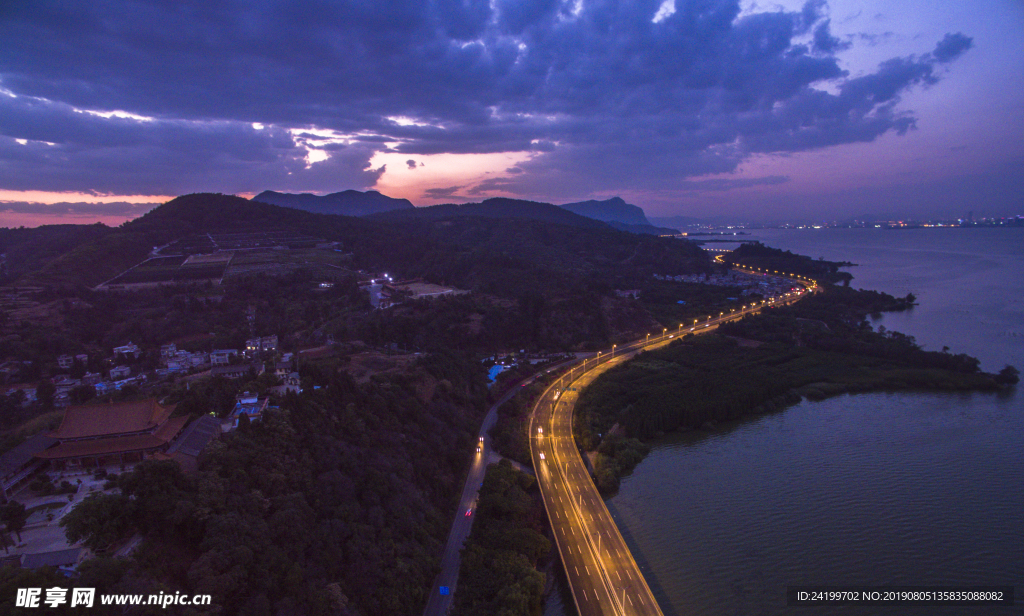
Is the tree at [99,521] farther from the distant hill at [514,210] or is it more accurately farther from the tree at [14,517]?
the distant hill at [514,210]

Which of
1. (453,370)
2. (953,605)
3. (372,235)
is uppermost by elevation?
(372,235)

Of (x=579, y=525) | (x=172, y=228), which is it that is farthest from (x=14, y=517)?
(x=172, y=228)

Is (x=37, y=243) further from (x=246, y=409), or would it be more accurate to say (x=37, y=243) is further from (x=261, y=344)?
(x=246, y=409)

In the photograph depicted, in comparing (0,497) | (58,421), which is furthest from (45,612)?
(58,421)

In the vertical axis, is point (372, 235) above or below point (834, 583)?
above

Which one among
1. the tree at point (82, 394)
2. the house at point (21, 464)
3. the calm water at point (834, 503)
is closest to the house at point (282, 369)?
the tree at point (82, 394)

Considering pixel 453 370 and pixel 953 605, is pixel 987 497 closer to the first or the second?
pixel 953 605

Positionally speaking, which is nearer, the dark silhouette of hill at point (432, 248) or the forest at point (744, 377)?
the forest at point (744, 377)
